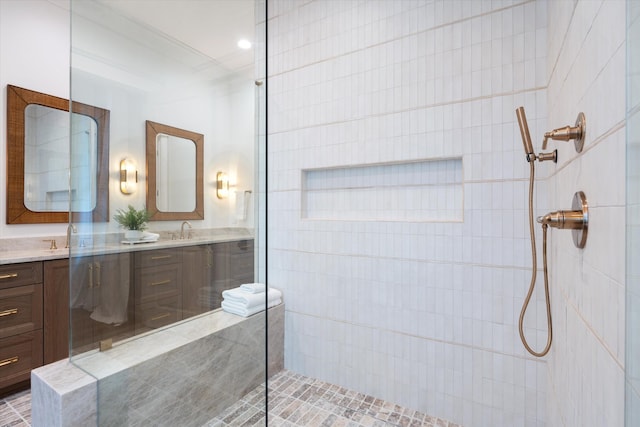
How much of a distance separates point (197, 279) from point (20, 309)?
5.00 feet

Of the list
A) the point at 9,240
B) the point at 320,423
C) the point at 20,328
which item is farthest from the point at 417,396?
the point at 9,240

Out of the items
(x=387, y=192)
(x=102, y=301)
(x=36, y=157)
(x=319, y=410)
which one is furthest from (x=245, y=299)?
(x=36, y=157)

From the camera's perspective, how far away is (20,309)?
1990 mm

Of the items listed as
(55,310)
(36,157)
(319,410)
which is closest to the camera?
(319,410)

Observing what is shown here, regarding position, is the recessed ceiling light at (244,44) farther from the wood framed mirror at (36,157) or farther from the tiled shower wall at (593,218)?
the wood framed mirror at (36,157)

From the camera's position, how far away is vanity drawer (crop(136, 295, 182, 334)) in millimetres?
1348

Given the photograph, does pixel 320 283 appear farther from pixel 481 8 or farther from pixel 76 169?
pixel 481 8

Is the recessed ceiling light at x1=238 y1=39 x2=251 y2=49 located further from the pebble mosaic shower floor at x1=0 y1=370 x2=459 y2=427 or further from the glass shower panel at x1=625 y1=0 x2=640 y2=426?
the pebble mosaic shower floor at x1=0 y1=370 x2=459 y2=427

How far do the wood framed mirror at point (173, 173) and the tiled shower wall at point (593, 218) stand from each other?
1.31 m

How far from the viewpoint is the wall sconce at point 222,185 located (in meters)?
1.38

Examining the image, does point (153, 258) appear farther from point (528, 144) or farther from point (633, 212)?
point (528, 144)

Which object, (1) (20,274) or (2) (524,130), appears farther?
(1) (20,274)

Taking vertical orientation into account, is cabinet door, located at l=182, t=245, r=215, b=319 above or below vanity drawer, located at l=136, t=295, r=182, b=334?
above

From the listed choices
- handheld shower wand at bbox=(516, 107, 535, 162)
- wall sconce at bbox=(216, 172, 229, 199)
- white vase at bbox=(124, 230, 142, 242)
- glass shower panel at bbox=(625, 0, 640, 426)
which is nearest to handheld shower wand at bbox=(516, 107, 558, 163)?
handheld shower wand at bbox=(516, 107, 535, 162)
